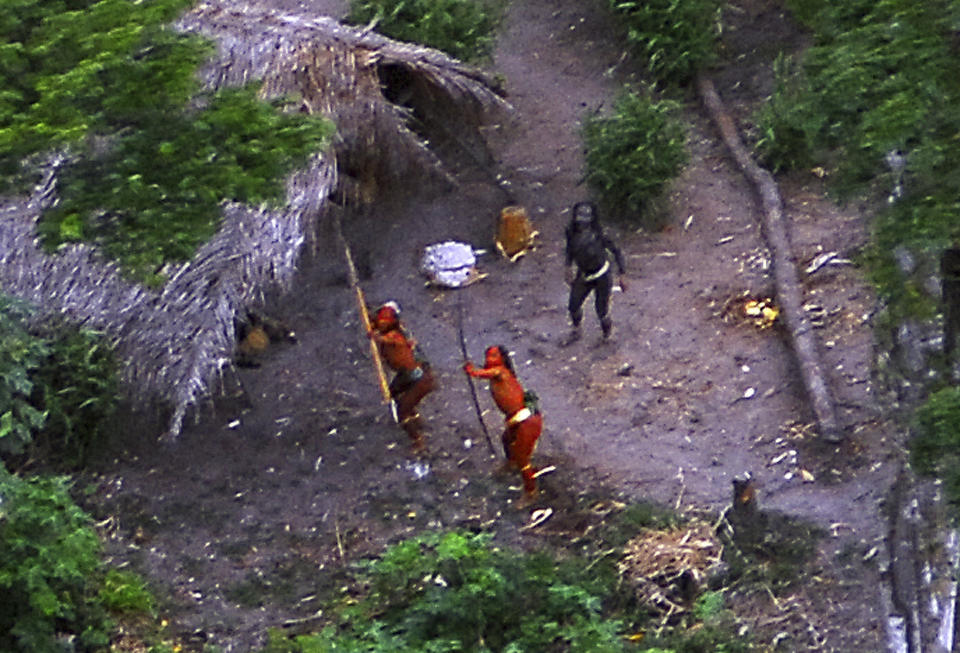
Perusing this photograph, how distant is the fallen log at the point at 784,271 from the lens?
877 centimetres

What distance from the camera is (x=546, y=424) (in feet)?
29.9

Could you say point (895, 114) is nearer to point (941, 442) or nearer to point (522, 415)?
point (941, 442)

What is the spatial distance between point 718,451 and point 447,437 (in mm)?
1738

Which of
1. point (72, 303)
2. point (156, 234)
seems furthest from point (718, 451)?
point (156, 234)

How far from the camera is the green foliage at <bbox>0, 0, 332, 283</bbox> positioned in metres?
4.83

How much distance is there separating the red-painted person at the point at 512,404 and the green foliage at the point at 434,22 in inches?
175

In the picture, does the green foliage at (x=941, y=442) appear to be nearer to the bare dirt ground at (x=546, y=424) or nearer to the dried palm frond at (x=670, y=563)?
the bare dirt ground at (x=546, y=424)

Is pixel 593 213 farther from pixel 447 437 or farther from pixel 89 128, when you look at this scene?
pixel 89 128

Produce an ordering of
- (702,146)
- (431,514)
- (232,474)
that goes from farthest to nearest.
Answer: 1. (702,146)
2. (232,474)
3. (431,514)

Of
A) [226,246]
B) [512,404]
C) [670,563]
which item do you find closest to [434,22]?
[226,246]

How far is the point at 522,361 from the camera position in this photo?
32.5 ft

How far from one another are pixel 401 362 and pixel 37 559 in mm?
2513

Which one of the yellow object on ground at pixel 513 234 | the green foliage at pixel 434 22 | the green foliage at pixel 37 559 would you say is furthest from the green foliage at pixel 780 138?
the green foliage at pixel 37 559

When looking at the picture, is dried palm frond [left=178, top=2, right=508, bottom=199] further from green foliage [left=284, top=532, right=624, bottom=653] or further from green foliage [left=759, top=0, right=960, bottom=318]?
green foliage [left=759, top=0, right=960, bottom=318]
